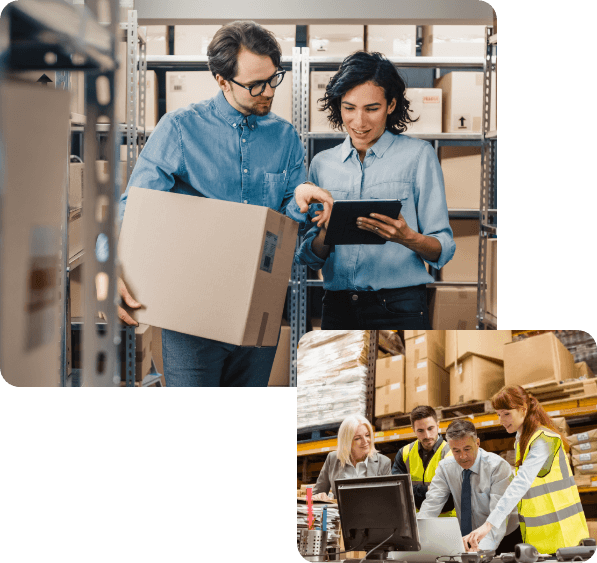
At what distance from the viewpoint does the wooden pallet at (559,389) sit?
7.32 feet

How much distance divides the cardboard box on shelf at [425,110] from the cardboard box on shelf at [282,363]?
0.97m

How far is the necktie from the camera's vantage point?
217cm

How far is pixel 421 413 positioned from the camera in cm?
225

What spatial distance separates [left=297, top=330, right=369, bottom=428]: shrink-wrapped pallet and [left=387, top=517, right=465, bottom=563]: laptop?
1.45ft

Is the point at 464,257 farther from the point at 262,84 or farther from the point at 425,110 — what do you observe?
the point at 262,84

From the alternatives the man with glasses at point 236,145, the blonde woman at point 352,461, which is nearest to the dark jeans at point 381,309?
the man with glasses at point 236,145

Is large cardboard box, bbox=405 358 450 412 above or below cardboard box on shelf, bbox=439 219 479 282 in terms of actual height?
below

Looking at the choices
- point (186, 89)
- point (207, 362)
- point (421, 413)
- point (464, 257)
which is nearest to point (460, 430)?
point (421, 413)

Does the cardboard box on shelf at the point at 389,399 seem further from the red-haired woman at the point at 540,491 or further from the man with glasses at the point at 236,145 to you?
the man with glasses at the point at 236,145

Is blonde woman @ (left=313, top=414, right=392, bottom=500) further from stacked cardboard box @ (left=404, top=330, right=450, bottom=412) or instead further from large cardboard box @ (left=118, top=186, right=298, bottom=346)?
large cardboard box @ (left=118, top=186, right=298, bottom=346)

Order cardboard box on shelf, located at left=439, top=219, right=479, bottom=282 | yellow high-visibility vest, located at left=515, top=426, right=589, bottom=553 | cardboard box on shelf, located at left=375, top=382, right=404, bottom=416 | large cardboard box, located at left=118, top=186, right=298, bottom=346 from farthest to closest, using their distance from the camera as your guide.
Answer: cardboard box on shelf, located at left=439, top=219, right=479, bottom=282
large cardboard box, located at left=118, top=186, right=298, bottom=346
cardboard box on shelf, located at left=375, top=382, right=404, bottom=416
yellow high-visibility vest, located at left=515, top=426, right=589, bottom=553

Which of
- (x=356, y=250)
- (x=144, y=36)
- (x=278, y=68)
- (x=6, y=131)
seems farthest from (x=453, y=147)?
(x=6, y=131)

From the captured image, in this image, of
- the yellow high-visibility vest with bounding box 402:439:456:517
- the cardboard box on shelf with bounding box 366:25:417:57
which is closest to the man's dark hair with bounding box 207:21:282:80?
the cardboard box on shelf with bounding box 366:25:417:57

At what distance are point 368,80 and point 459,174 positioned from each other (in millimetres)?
526
